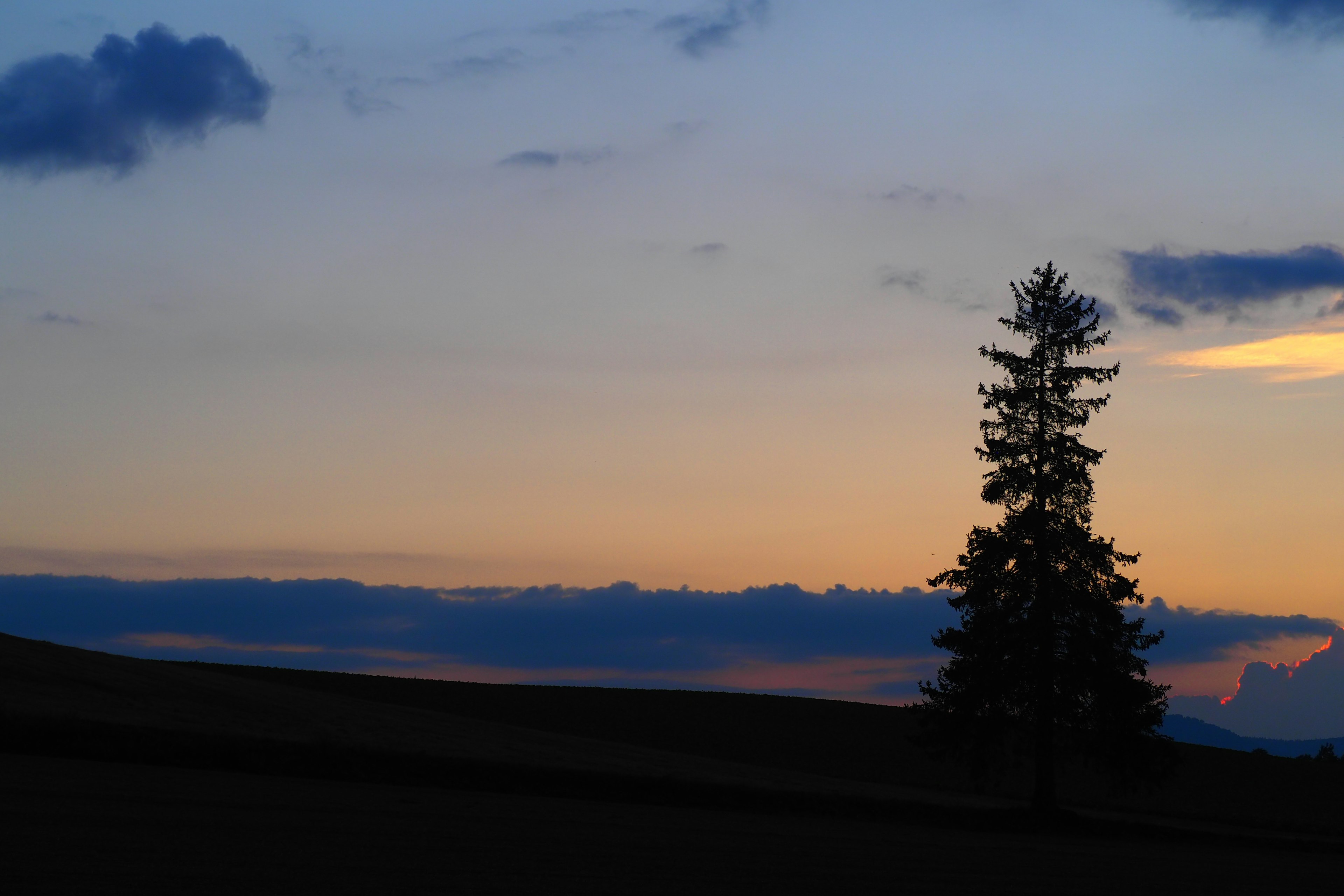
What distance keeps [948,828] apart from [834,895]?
51.6 feet

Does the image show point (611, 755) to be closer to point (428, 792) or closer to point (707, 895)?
point (428, 792)

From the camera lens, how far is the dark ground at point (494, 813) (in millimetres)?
17391

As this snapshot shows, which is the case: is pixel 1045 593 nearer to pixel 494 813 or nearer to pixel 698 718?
A: pixel 494 813

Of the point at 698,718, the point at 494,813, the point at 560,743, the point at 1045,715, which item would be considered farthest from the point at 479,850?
the point at 698,718

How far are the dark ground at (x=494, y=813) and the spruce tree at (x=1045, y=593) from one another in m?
2.72

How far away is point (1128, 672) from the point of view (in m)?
35.6

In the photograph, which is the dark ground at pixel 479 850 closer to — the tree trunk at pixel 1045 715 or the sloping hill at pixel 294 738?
the sloping hill at pixel 294 738

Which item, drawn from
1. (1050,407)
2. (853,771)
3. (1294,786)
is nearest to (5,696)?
(1050,407)

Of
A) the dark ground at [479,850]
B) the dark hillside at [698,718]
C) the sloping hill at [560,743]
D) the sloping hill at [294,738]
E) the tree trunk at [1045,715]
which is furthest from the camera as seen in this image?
the dark hillside at [698,718]

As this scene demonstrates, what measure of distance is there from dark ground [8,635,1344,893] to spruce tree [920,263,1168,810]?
2725 millimetres

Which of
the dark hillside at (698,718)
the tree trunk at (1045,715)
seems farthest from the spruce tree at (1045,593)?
the dark hillside at (698,718)

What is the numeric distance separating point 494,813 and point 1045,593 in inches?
764

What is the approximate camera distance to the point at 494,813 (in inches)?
985

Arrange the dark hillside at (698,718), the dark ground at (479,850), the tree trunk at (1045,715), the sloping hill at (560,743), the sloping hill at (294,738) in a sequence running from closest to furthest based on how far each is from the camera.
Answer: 1. the dark ground at (479,850)
2. the sloping hill at (294,738)
3. the sloping hill at (560,743)
4. the tree trunk at (1045,715)
5. the dark hillside at (698,718)
